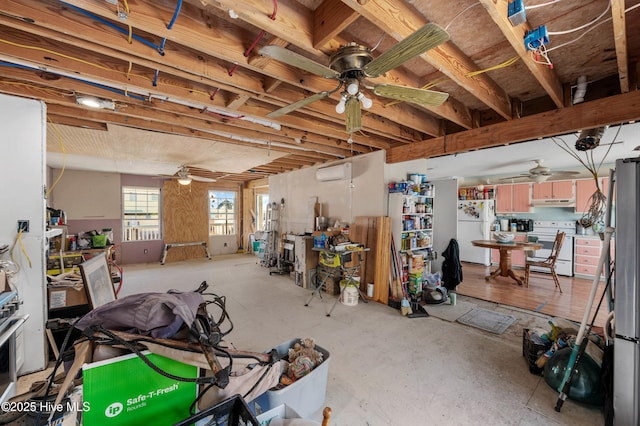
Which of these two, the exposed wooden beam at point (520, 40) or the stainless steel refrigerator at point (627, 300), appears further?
the stainless steel refrigerator at point (627, 300)

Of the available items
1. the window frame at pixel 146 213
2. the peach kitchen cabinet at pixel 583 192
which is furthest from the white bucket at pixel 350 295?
the window frame at pixel 146 213

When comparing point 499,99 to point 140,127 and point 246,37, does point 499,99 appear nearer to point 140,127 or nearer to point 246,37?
point 246,37

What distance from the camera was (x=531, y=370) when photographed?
2393mm

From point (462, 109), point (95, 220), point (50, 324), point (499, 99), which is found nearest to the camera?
point (50, 324)

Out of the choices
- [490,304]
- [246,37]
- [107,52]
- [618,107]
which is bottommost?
[490,304]

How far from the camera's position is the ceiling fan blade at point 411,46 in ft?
3.82

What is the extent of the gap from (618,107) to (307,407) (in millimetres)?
3721

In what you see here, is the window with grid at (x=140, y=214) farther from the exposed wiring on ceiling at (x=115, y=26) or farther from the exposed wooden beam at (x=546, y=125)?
the exposed wooden beam at (x=546, y=125)

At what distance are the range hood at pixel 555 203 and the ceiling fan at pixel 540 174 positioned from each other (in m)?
0.62

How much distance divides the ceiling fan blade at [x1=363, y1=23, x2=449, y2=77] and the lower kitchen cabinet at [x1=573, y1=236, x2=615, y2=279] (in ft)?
23.1

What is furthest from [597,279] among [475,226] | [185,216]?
[185,216]

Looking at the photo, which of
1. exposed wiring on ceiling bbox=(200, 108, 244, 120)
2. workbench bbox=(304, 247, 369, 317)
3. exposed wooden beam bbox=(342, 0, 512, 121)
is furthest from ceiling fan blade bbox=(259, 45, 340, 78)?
workbench bbox=(304, 247, 369, 317)

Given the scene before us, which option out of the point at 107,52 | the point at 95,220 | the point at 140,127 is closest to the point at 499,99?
the point at 107,52

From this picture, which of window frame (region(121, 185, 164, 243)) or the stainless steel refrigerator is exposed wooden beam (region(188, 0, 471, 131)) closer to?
the stainless steel refrigerator
